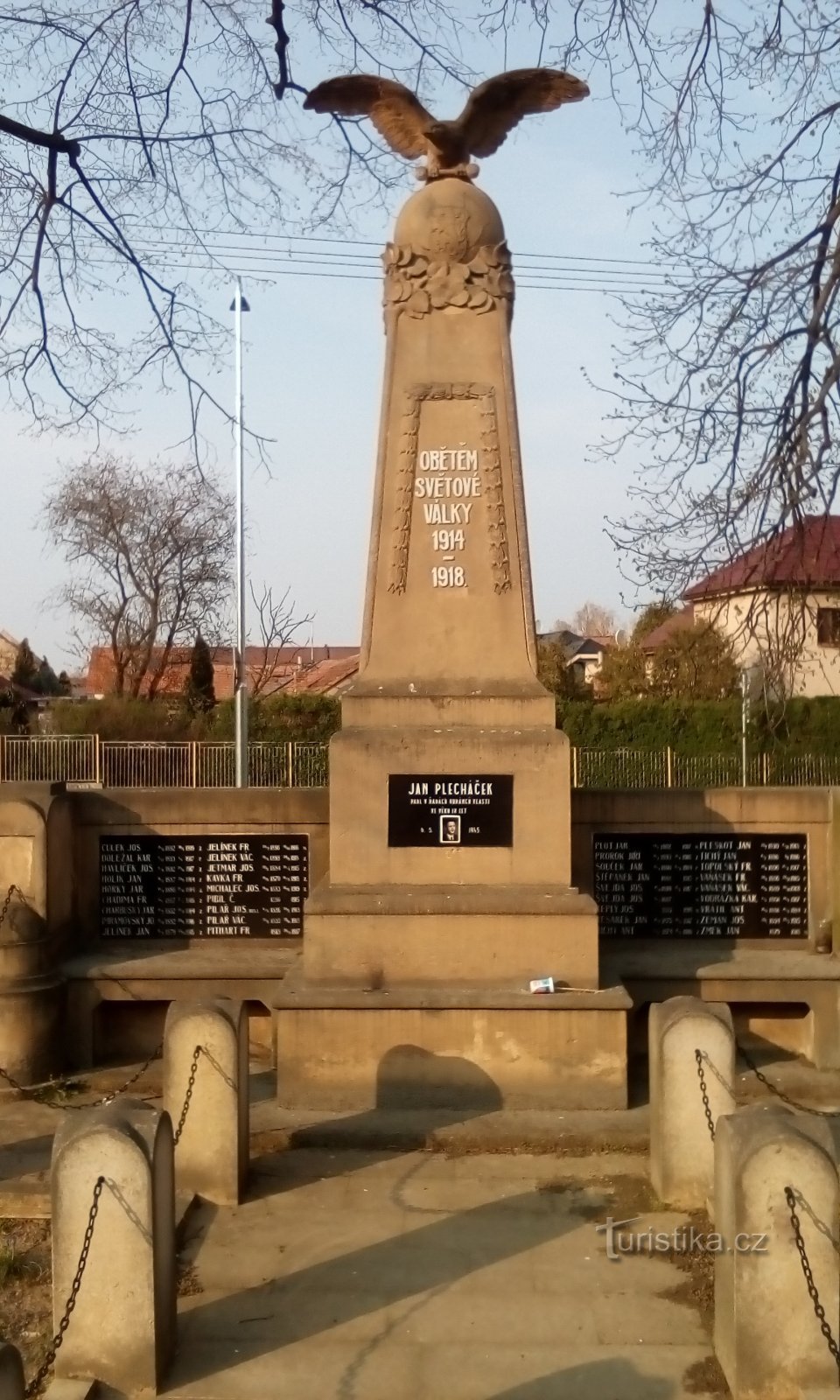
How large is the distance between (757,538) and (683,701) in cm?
2360

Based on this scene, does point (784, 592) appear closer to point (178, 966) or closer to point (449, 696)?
point (449, 696)

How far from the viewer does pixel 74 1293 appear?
4.31 metres

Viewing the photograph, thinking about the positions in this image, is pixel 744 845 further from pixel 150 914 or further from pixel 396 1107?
pixel 150 914

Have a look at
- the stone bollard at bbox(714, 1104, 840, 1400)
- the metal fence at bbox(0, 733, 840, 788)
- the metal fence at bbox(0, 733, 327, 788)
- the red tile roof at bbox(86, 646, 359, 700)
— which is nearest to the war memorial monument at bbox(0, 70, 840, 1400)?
the stone bollard at bbox(714, 1104, 840, 1400)

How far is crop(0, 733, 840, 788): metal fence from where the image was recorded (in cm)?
2808

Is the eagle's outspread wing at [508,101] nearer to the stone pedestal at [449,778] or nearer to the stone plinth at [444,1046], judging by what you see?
the stone pedestal at [449,778]

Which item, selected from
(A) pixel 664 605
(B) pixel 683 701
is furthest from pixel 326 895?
(B) pixel 683 701

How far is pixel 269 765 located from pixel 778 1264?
81.3 feet

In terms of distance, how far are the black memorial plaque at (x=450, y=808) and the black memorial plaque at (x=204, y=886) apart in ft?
4.67

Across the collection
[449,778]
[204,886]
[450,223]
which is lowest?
[204,886]

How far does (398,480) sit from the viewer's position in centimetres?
845

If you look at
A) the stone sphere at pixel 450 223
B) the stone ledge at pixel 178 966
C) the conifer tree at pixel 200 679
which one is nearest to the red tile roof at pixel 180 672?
the conifer tree at pixel 200 679

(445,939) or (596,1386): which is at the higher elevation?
(445,939)

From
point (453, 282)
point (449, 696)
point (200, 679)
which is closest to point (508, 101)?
point (453, 282)
